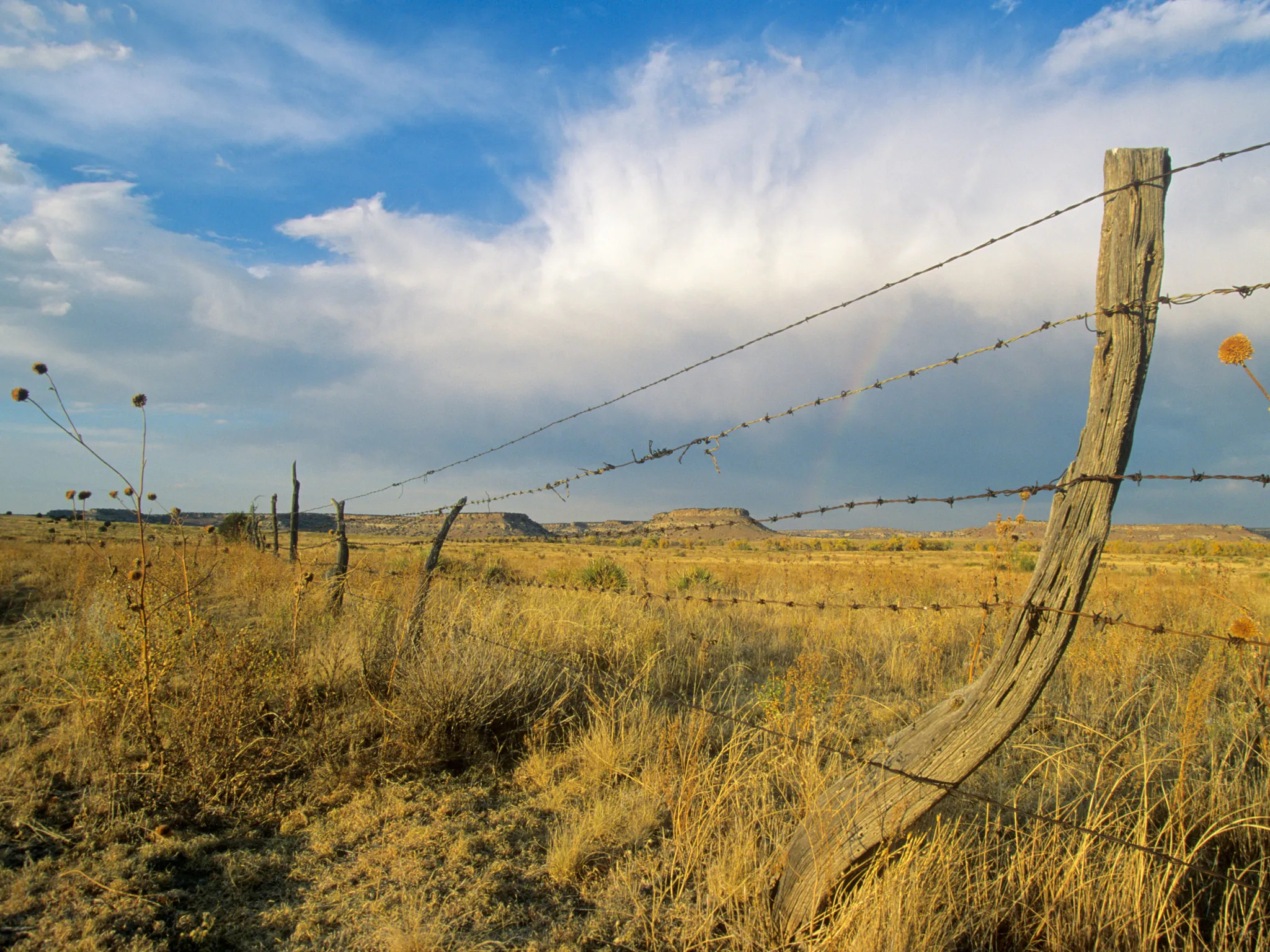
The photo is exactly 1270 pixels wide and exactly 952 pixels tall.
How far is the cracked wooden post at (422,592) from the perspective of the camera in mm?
5383

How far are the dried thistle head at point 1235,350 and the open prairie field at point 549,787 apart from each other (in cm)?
174

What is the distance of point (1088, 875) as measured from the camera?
2721 mm

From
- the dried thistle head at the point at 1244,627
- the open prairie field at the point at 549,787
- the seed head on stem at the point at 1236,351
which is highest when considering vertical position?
the seed head on stem at the point at 1236,351

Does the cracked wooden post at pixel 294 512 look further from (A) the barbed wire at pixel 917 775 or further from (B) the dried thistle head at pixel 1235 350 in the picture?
(B) the dried thistle head at pixel 1235 350

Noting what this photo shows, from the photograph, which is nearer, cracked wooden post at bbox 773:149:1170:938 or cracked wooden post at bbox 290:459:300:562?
cracked wooden post at bbox 773:149:1170:938

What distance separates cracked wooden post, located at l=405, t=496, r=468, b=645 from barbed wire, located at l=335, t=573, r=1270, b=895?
40cm

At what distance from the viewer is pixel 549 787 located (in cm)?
400

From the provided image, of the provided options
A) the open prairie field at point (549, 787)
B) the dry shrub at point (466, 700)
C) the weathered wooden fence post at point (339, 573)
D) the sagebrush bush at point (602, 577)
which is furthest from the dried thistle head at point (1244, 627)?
the sagebrush bush at point (602, 577)

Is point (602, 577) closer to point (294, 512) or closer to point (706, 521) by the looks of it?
point (294, 512)

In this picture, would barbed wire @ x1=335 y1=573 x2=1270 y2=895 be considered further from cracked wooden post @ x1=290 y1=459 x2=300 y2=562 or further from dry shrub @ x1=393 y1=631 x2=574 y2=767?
cracked wooden post @ x1=290 y1=459 x2=300 y2=562

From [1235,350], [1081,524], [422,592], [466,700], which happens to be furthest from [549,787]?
[1235,350]

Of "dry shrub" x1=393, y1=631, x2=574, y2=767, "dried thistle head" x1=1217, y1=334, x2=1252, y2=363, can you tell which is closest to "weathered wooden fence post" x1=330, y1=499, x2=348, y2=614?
"dry shrub" x1=393, y1=631, x2=574, y2=767

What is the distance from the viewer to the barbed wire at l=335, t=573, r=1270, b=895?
2.11m

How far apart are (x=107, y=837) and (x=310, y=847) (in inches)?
39.3
